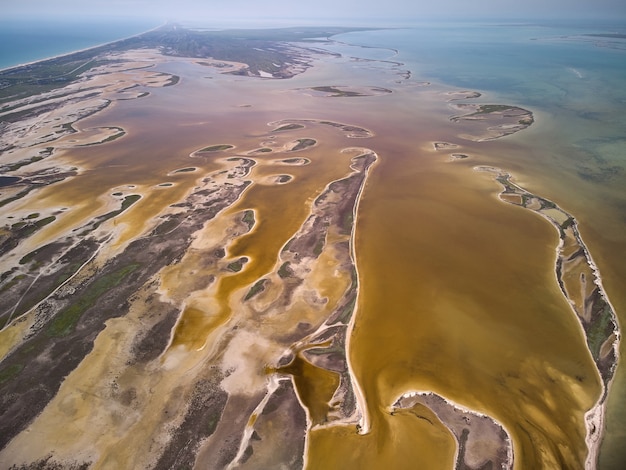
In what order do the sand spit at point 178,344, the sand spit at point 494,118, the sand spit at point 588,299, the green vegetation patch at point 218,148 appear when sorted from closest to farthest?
the sand spit at point 178,344
the sand spit at point 588,299
the green vegetation patch at point 218,148
the sand spit at point 494,118

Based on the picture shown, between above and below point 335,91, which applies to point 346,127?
above

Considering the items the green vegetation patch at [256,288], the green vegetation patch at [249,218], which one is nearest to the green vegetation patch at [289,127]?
the green vegetation patch at [249,218]

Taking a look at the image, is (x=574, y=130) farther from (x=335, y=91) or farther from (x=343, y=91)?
(x=335, y=91)

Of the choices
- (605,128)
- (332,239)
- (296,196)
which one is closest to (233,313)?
(332,239)

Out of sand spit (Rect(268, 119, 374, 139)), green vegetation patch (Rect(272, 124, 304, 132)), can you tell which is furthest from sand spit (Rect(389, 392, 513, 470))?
green vegetation patch (Rect(272, 124, 304, 132))

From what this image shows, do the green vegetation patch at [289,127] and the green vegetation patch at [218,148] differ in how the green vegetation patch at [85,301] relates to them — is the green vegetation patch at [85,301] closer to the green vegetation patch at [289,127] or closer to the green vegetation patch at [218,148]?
the green vegetation patch at [218,148]

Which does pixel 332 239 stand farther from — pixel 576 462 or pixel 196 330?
pixel 576 462

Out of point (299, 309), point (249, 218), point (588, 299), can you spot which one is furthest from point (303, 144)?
point (588, 299)
